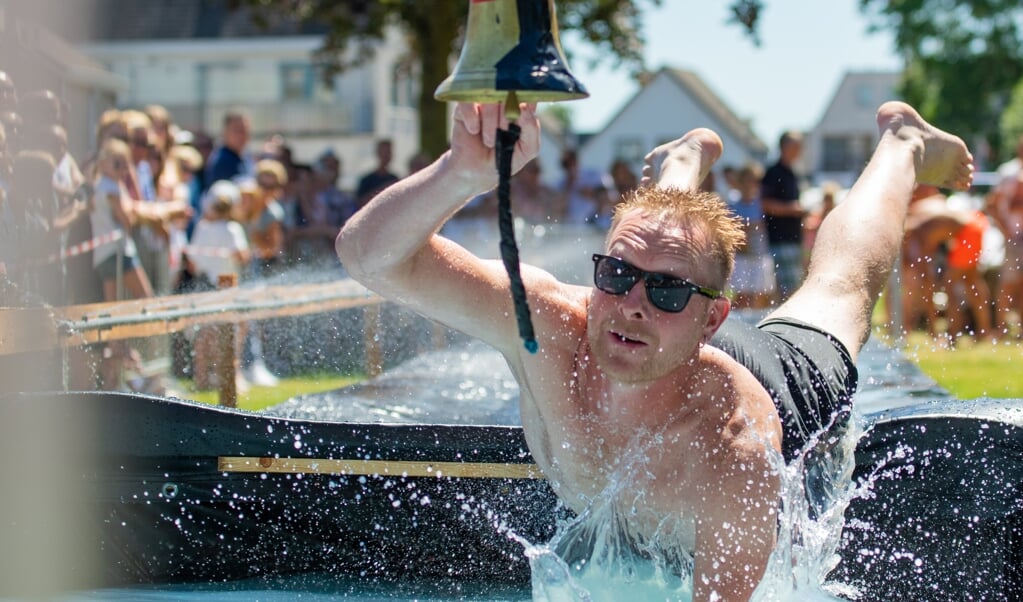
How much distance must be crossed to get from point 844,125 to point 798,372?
6795 cm

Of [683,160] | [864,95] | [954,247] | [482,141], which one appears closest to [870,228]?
[683,160]

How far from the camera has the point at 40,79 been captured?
1.49 m

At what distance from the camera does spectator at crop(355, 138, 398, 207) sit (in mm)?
9742

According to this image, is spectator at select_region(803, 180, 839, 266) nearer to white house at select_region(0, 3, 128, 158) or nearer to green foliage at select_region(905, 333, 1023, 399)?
green foliage at select_region(905, 333, 1023, 399)

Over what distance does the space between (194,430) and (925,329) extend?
27.3ft

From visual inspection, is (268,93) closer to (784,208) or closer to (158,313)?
(784,208)

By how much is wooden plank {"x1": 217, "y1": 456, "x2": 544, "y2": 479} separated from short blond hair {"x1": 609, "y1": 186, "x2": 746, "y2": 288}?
785 mm

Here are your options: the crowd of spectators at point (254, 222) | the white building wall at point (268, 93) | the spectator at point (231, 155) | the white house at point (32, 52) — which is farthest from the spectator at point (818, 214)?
the white building wall at point (268, 93)

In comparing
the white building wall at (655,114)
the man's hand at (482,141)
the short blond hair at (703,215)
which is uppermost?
the man's hand at (482,141)

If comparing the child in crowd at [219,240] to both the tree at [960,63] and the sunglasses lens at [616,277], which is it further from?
the tree at [960,63]

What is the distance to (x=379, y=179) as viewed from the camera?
390 inches

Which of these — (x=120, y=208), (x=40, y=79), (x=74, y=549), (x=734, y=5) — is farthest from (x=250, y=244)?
(x=40, y=79)

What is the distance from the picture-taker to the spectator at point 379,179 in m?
9.74

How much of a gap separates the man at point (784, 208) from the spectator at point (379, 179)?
2.87m
